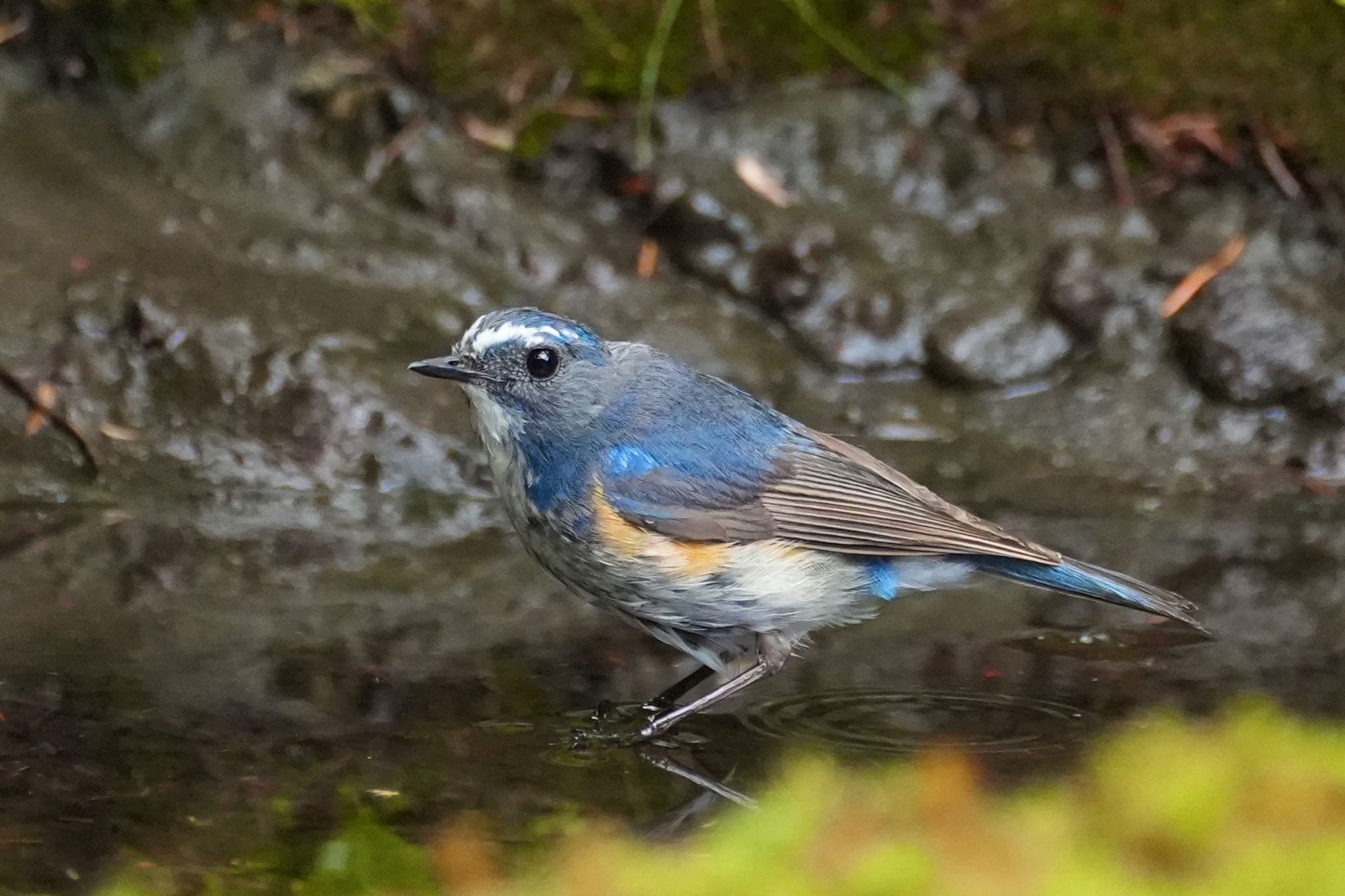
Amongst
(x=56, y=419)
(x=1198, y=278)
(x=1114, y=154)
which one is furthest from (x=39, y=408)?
(x=1198, y=278)

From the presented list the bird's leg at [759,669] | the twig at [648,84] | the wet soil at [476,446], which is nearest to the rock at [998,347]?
the wet soil at [476,446]

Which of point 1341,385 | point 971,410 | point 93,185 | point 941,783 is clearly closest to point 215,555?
point 93,185

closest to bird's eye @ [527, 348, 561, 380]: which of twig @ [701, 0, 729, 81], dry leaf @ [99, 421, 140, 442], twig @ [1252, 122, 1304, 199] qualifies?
dry leaf @ [99, 421, 140, 442]

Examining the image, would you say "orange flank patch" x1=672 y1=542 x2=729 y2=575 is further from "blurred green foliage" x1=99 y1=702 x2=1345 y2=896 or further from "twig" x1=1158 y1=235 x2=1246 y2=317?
"twig" x1=1158 y1=235 x2=1246 y2=317

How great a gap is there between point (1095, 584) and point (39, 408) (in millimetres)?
3907

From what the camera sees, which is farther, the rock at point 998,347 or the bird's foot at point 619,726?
the rock at point 998,347

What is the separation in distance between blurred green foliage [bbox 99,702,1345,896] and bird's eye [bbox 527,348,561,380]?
2.52 meters

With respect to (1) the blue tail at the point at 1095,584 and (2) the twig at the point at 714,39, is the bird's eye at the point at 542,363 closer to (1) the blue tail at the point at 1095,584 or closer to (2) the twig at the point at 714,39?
(1) the blue tail at the point at 1095,584

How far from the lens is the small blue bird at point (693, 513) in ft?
14.7

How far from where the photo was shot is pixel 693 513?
457cm

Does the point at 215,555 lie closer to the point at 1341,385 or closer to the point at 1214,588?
the point at 1214,588

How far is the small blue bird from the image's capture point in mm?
4488

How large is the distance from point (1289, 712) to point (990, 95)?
355 centimetres

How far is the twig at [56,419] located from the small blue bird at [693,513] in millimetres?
1935
